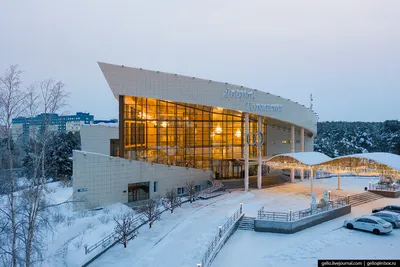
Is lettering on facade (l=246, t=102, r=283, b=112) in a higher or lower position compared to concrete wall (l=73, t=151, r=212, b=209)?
higher

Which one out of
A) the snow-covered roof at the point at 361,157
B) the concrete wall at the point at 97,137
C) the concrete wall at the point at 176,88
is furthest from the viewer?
the concrete wall at the point at 97,137

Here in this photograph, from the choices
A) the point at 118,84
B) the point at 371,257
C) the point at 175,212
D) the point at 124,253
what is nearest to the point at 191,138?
the point at 118,84

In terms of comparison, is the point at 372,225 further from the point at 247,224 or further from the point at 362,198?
the point at 362,198

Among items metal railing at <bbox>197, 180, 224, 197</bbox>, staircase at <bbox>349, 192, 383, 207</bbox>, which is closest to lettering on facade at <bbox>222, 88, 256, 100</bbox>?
metal railing at <bbox>197, 180, 224, 197</bbox>

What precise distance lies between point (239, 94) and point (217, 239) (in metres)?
17.6

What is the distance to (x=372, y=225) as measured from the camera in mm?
19141

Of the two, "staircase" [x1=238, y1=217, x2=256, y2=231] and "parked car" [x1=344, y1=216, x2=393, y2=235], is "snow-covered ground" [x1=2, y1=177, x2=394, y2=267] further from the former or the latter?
"staircase" [x1=238, y1=217, x2=256, y2=231]

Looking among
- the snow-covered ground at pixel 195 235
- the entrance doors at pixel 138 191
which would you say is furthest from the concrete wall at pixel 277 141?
the entrance doors at pixel 138 191

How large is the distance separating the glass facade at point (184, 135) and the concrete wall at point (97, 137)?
431 centimetres

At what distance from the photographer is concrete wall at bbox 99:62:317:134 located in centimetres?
2945

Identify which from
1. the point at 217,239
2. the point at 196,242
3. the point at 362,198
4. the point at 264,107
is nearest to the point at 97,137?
the point at 264,107

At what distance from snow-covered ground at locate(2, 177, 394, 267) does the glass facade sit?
8.41 m

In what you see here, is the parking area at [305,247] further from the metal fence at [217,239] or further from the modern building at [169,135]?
the modern building at [169,135]

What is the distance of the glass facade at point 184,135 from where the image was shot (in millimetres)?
31141
